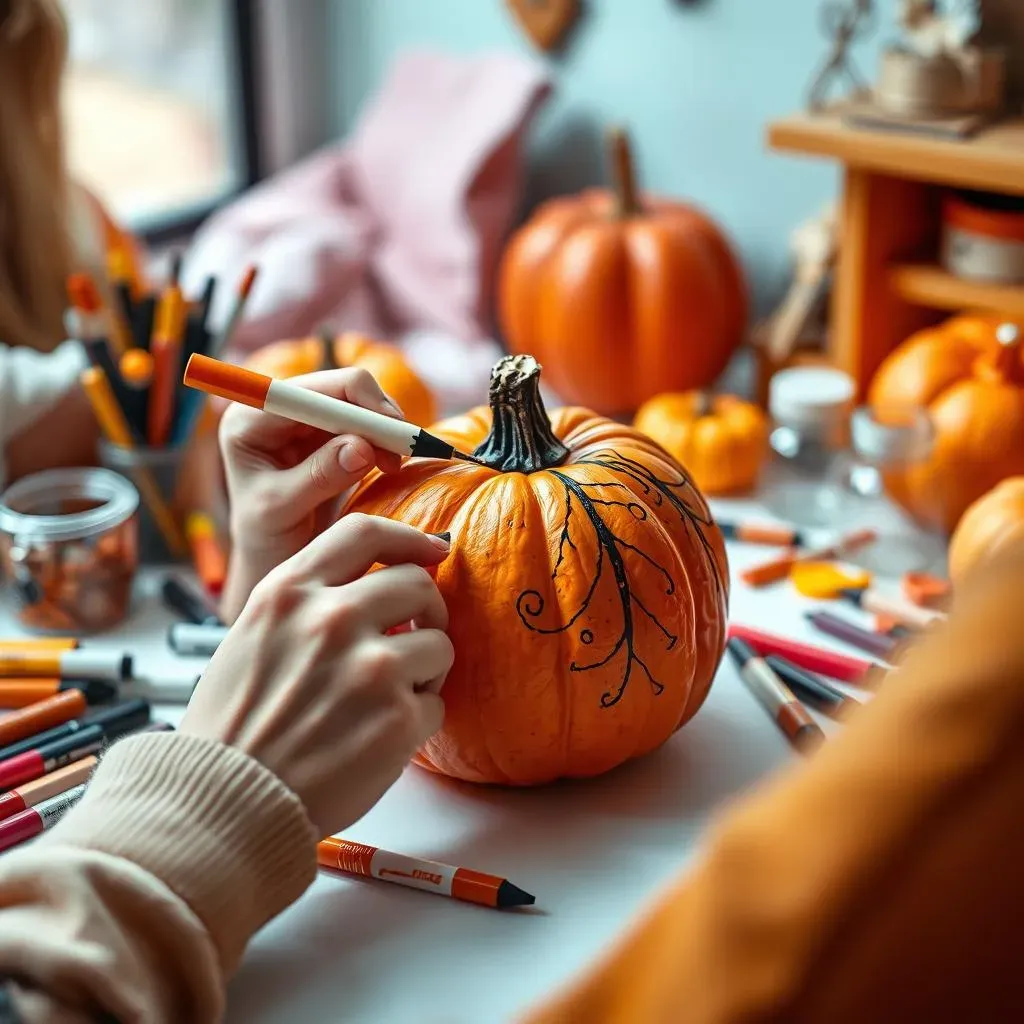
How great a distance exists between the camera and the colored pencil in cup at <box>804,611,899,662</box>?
85cm

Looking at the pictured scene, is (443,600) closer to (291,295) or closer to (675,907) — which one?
(675,907)

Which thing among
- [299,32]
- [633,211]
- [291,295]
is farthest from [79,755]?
[299,32]

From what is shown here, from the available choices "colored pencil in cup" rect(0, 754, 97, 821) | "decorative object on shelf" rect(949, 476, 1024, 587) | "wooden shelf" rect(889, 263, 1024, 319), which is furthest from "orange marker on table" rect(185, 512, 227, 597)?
"wooden shelf" rect(889, 263, 1024, 319)

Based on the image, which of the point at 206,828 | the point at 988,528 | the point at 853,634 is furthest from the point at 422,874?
the point at 988,528

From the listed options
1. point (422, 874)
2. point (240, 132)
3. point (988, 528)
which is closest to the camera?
point (422, 874)

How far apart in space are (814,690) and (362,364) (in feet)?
1.79

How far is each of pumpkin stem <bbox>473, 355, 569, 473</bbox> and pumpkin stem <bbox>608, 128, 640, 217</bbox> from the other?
0.63 meters

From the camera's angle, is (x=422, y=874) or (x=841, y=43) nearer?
(x=422, y=874)

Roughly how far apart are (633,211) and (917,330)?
1.02ft

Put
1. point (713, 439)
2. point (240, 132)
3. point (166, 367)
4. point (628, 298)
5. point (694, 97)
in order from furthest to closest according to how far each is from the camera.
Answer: point (240, 132), point (694, 97), point (628, 298), point (713, 439), point (166, 367)

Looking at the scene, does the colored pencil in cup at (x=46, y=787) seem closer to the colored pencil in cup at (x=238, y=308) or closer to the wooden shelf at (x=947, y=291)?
the colored pencil in cup at (x=238, y=308)

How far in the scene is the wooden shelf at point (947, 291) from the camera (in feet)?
3.50

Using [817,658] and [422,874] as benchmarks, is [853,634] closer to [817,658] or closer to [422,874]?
[817,658]

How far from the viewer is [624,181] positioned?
129 cm
